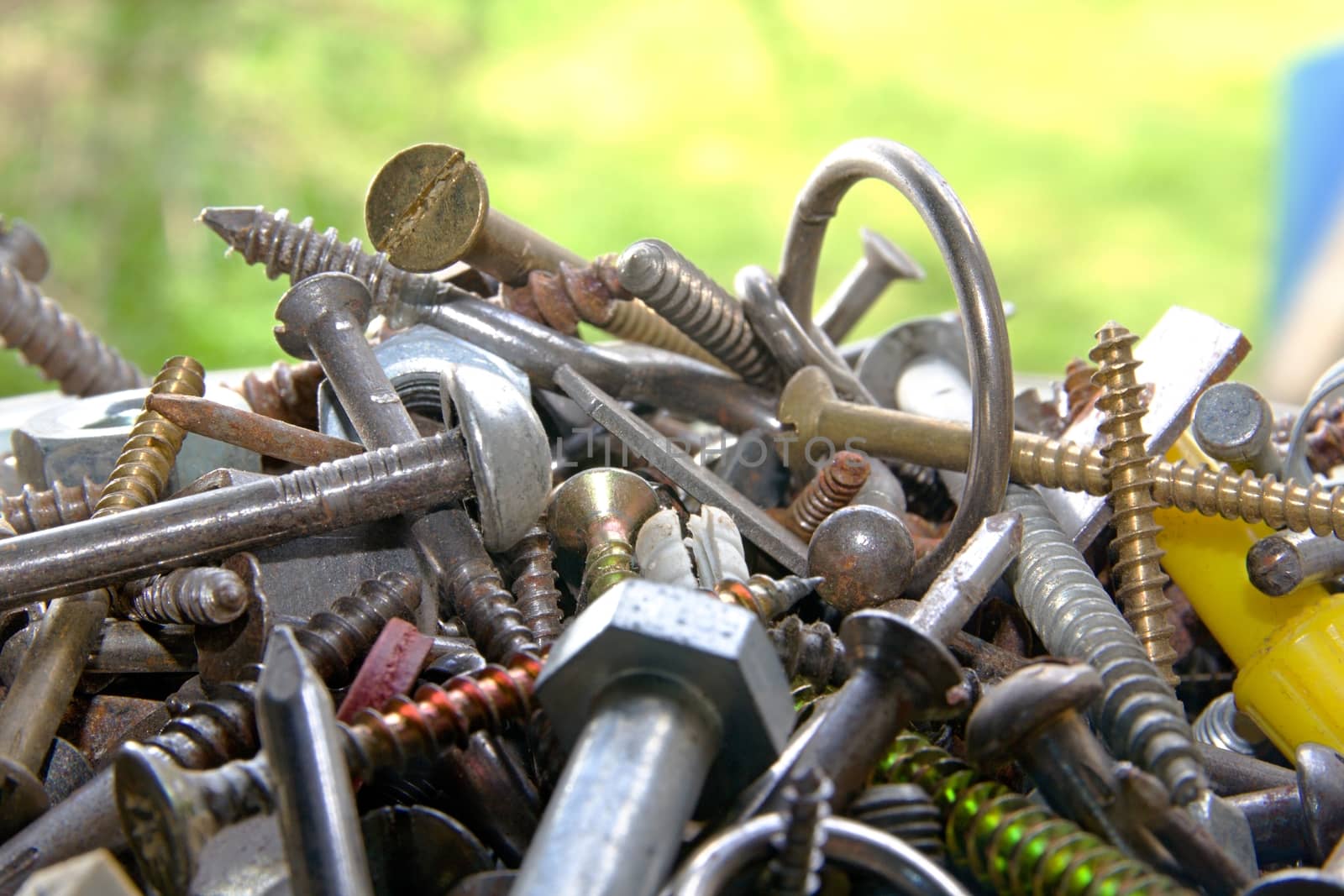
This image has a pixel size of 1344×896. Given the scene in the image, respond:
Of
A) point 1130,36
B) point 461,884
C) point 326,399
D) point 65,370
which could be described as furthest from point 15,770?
point 1130,36

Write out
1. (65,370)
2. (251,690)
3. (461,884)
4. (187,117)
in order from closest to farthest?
(461,884), (251,690), (65,370), (187,117)

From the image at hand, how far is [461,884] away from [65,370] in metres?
1.27

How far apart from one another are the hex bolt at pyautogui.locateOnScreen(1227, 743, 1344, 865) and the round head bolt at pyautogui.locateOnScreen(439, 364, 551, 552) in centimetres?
62

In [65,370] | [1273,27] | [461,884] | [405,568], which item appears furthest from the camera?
[1273,27]

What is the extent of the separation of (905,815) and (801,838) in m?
0.16

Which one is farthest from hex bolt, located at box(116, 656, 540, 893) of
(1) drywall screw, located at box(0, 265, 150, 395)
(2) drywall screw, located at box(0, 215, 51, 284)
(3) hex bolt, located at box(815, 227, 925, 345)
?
(2) drywall screw, located at box(0, 215, 51, 284)

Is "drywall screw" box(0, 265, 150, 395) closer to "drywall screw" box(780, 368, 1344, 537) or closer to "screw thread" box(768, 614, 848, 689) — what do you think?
"drywall screw" box(780, 368, 1344, 537)

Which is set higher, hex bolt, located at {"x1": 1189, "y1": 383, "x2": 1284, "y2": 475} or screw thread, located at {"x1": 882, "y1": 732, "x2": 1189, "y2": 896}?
hex bolt, located at {"x1": 1189, "y1": 383, "x2": 1284, "y2": 475}

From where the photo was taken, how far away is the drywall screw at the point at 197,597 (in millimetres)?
957

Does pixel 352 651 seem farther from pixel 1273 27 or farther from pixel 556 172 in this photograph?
pixel 1273 27

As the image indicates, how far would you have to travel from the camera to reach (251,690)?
36.8 inches

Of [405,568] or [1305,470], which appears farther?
[1305,470]

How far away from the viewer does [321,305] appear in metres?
1.24

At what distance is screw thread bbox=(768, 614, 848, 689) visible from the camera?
3.29ft
